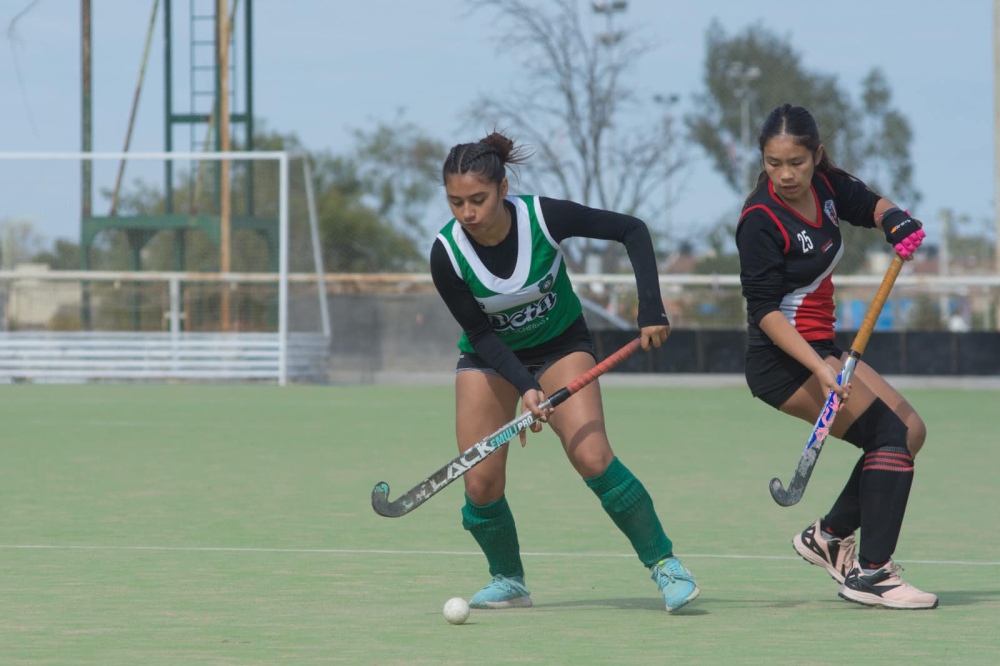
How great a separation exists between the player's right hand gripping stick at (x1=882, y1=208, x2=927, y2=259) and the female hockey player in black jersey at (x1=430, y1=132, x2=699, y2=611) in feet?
2.70

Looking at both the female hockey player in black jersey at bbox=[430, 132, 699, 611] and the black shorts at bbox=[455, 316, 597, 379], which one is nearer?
→ the female hockey player in black jersey at bbox=[430, 132, 699, 611]

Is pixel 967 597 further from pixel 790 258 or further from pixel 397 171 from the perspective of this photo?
pixel 397 171

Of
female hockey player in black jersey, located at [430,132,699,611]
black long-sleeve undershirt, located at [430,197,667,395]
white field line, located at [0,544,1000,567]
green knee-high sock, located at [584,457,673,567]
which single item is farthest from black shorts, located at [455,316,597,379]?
white field line, located at [0,544,1000,567]

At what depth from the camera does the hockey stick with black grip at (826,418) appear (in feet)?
16.6

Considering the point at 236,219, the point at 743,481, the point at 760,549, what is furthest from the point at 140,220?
the point at 760,549

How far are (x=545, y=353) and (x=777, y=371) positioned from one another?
78cm

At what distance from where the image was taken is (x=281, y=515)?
7.74 meters

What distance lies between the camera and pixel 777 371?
5.30m

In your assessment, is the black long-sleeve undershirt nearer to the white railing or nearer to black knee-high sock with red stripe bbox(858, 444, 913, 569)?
black knee-high sock with red stripe bbox(858, 444, 913, 569)

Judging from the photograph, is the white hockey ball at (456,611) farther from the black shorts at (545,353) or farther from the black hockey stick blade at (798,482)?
the black hockey stick blade at (798,482)

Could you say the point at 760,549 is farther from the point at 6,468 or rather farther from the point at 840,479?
the point at 6,468

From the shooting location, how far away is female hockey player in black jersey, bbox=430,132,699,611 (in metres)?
4.99

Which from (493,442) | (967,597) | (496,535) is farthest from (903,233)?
(496,535)

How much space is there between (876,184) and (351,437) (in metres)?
34.7
